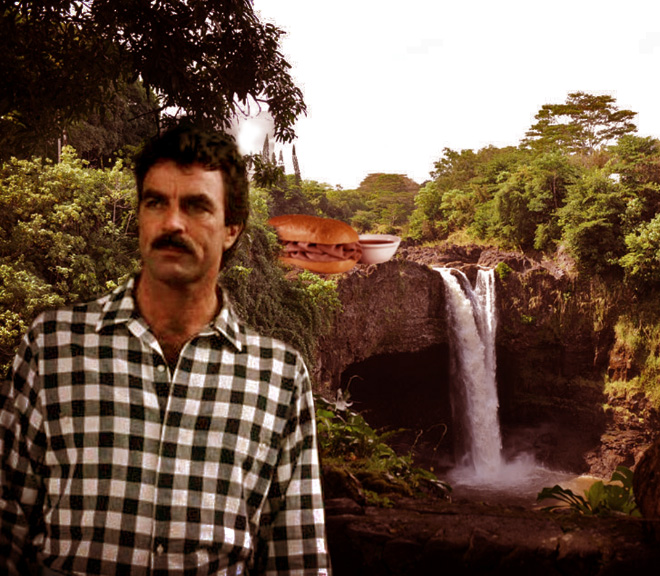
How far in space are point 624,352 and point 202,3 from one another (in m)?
10.6

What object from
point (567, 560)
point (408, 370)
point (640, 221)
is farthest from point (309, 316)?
point (640, 221)

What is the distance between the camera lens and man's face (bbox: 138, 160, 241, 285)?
880 mm

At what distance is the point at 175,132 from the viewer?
35.0 inches

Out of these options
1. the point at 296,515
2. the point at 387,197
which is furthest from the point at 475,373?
the point at 296,515

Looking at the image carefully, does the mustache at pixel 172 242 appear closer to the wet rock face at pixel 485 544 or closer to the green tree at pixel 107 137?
the wet rock face at pixel 485 544

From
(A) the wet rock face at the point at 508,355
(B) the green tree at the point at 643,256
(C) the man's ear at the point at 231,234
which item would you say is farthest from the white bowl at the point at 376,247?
(B) the green tree at the point at 643,256

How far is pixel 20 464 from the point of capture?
35.1 inches

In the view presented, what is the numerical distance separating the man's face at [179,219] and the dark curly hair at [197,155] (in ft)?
0.04

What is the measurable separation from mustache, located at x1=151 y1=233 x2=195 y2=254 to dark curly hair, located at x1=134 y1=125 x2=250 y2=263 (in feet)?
0.31

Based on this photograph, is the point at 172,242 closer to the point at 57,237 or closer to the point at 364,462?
the point at 364,462

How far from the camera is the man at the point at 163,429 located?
895 mm

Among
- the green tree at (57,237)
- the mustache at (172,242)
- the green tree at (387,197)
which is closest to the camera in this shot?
the mustache at (172,242)

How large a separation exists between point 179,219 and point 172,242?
4 centimetres

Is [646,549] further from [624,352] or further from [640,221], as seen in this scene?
[624,352]
